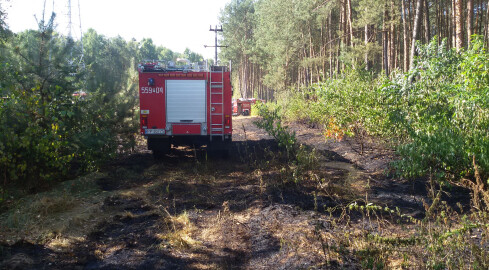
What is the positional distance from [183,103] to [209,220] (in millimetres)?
5838

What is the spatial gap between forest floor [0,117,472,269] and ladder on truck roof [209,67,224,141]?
5.17ft

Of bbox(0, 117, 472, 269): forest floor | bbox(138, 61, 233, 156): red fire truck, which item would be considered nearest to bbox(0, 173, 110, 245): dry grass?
bbox(0, 117, 472, 269): forest floor

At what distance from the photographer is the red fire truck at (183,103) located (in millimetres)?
11359

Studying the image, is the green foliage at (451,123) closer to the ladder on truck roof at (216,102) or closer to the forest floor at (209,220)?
the forest floor at (209,220)

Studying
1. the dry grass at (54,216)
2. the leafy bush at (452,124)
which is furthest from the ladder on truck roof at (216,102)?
the leafy bush at (452,124)

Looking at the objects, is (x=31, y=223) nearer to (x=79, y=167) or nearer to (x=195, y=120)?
(x=79, y=167)

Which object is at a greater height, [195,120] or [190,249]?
[195,120]

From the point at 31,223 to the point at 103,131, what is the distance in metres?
4.28

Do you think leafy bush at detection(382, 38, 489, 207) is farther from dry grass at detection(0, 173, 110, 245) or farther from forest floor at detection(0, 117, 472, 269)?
dry grass at detection(0, 173, 110, 245)

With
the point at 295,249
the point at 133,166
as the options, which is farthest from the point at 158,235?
the point at 133,166

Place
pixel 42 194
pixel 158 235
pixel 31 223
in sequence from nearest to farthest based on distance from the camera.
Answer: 1. pixel 158 235
2. pixel 31 223
3. pixel 42 194

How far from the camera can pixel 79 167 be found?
10.1m

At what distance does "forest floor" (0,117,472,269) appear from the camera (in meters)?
4.57

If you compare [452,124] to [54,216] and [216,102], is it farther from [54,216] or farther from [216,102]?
[54,216]
